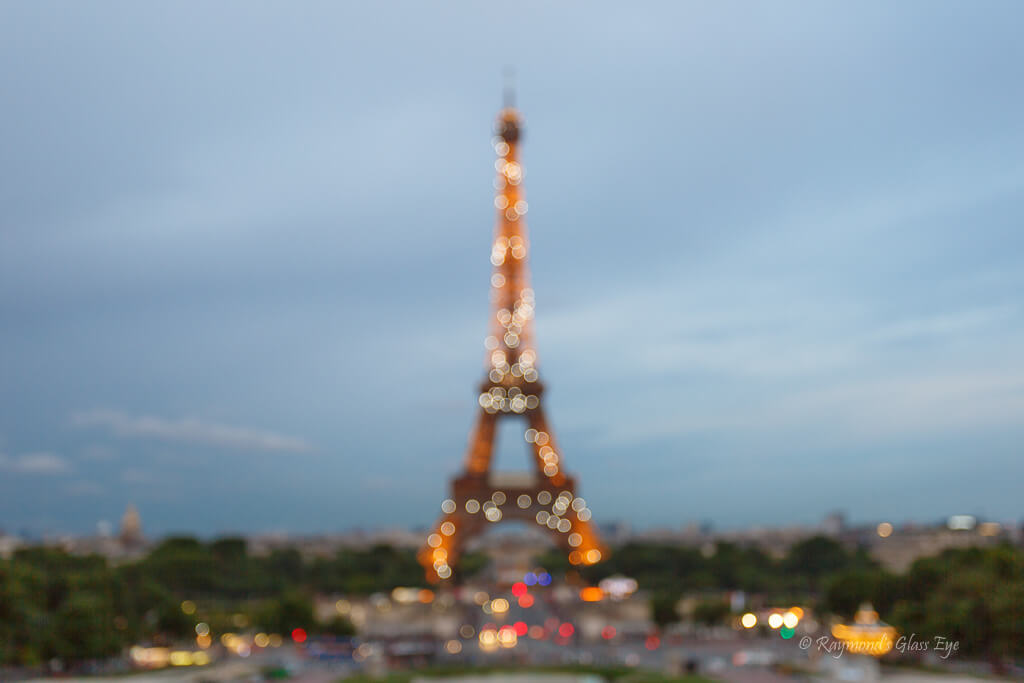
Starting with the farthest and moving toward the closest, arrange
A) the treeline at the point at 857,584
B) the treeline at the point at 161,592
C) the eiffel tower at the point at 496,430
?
1. the eiffel tower at the point at 496,430
2. the treeline at the point at 161,592
3. the treeline at the point at 857,584

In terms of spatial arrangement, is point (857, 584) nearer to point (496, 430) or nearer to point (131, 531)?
point (496, 430)

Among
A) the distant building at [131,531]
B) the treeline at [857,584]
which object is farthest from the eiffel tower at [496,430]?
the distant building at [131,531]

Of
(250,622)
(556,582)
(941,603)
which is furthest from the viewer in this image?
(556,582)

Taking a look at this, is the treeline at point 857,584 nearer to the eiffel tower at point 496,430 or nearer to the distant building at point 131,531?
the eiffel tower at point 496,430

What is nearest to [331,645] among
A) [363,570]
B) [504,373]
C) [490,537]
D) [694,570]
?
[504,373]

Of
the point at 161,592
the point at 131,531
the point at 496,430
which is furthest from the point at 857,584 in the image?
the point at 131,531

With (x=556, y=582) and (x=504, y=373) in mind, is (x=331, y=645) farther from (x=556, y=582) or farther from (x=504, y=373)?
(x=556, y=582)

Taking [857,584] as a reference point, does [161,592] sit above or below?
above
